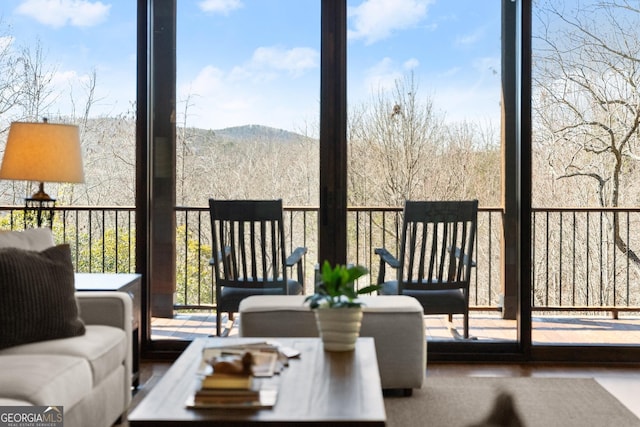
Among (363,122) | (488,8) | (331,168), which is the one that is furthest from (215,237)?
(488,8)

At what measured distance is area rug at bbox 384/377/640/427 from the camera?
10.6 feet

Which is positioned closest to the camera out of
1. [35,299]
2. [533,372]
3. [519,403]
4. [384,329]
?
[35,299]

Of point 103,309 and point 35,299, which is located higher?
point 35,299

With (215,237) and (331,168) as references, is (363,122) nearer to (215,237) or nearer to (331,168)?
(331,168)

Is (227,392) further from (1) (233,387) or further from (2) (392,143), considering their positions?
(2) (392,143)

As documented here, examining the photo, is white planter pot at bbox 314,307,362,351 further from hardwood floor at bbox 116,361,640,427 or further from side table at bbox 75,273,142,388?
hardwood floor at bbox 116,361,640,427

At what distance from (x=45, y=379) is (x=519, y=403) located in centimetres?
224

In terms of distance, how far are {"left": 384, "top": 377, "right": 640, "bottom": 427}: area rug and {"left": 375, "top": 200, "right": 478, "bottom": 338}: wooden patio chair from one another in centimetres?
53

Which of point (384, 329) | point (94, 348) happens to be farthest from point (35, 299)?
point (384, 329)

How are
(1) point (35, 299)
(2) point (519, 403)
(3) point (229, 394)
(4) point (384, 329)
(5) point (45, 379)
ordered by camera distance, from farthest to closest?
(4) point (384, 329)
(2) point (519, 403)
(1) point (35, 299)
(5) point (45, 379)
(3) point (229, 394)

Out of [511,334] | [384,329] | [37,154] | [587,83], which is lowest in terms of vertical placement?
[511,334]

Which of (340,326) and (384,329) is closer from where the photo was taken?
(340,326)

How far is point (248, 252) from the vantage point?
4.40m

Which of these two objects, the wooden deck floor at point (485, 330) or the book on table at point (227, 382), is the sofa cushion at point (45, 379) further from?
the wooden deck floor at point (485, 330)
